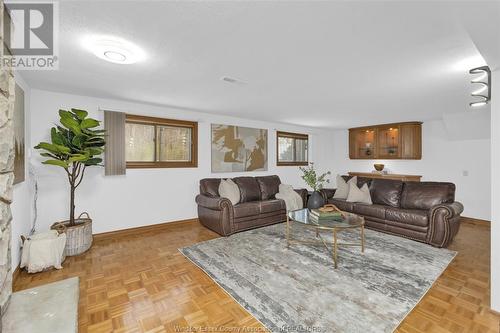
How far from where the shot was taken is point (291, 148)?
21.6 ft

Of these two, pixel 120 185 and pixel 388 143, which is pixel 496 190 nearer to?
pixel 388 143

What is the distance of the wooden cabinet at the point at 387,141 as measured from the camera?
549 cm

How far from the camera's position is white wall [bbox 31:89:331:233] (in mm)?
3248

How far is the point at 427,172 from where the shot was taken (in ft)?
18.0

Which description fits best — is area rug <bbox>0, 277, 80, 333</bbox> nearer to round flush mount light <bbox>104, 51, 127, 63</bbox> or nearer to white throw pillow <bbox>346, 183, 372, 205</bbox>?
round flush mount light <bbox>104, 51, 127, 63</bbox>

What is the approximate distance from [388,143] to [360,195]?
8.01ft

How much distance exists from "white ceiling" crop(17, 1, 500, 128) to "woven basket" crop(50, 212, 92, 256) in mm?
1863

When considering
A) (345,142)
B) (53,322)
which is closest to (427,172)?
(345,142)

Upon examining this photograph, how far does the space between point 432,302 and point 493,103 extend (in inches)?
69.1

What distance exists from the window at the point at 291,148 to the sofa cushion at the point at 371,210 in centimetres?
246

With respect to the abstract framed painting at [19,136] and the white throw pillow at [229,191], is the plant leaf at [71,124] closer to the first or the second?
the abstract framed painting at [19,136]

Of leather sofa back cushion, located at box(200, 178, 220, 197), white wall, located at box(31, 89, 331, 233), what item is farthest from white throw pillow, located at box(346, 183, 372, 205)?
white wall, located at box(31, 89, 331, 233)

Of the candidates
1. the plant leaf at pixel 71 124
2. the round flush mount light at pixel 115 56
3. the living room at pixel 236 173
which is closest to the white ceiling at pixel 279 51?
the living room at pixel 236 173

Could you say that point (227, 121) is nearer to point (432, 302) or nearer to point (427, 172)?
point (432, 302)
